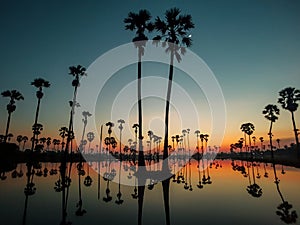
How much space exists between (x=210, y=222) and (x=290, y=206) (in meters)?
6.59

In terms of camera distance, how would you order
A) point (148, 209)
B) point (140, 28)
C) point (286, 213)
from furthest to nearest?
point (140, 28), point (148, 209), point (286, 213)

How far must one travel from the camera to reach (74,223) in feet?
37.3

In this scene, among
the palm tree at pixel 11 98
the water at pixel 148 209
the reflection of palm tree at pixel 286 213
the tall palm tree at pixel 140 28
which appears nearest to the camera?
the reflection of palm tree at pixel 286 213

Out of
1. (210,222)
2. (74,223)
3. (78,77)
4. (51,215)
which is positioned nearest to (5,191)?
(51,215)

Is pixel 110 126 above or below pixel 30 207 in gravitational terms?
above

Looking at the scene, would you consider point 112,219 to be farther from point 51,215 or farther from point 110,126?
point 110,126

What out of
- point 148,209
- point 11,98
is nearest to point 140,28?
point 148,209

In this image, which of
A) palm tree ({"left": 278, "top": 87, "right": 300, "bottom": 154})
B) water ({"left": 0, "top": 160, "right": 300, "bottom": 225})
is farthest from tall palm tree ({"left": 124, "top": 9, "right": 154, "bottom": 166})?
palm tree ({"left": 278, "top": 87, "right": 300, "bottom": 154})

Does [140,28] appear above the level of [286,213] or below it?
above

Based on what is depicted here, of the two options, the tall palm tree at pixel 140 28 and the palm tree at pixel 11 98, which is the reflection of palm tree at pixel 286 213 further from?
the palm tree at pixel 11 98

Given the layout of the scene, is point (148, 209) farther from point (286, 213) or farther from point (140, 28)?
point (140, 28)

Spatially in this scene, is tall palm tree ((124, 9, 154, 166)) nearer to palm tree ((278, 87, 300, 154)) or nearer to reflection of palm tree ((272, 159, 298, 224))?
reflection of palm tree ((272, 159, 298, 224))

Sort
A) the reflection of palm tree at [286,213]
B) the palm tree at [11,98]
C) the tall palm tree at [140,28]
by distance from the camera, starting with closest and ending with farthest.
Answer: the reflection of palm tree at [286,213] → the tall palm tree at [140,28] → the palm tree at [11,98]

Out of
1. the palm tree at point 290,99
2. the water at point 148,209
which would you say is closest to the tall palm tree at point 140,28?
the water at point 148,209
